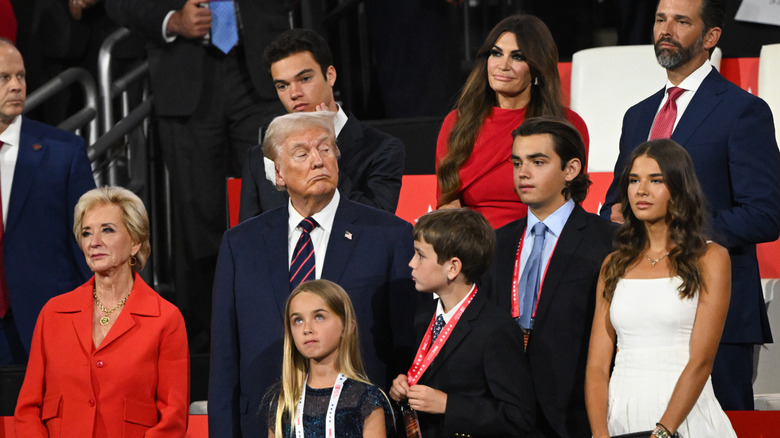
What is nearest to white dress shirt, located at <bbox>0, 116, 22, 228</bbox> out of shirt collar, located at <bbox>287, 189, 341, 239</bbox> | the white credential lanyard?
shirt collar, located at <bbox>287, 189, 341, 239</bbox>

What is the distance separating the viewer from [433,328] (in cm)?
322

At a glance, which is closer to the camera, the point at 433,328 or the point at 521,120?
the point at 433,328

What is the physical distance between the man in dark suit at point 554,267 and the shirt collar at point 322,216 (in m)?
0.49

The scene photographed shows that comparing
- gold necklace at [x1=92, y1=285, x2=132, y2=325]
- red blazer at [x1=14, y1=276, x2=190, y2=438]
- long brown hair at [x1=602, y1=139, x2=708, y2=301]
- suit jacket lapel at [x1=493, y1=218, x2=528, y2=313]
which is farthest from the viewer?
gold necklace at [x1=92, y1=285, x2=132, y2=325]

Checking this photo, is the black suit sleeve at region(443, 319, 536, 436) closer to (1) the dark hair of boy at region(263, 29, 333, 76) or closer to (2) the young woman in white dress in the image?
(2) the young woman in white dress

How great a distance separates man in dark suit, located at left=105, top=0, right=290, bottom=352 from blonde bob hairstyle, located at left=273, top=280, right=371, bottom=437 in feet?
7.04

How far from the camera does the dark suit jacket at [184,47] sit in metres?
5.28

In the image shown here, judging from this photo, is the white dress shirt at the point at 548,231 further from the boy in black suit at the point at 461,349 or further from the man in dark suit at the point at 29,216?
the man in dark suit at the point at 29,216

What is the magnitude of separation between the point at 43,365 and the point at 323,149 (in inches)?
43.1

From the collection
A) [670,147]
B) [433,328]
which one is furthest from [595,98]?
[433,328]

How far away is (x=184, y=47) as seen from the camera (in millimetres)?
5367

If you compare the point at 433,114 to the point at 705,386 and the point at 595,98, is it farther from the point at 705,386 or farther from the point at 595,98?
the point at 705,386

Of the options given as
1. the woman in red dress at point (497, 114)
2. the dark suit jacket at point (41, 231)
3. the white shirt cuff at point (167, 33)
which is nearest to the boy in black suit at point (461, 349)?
the woman in red dress at point (497, 114)

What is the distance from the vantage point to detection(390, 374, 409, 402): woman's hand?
10.2 feet
